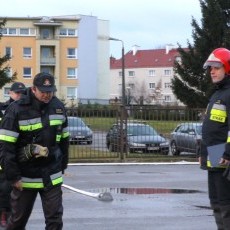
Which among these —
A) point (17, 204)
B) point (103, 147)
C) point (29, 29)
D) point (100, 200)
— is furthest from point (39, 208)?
point (29, 29)

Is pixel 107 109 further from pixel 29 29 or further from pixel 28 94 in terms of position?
pixel 29 29

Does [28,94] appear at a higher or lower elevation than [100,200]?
higher

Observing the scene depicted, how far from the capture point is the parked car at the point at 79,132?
21.1m

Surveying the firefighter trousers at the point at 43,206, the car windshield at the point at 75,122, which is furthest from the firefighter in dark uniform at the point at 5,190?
the car windshield at the point at 75,122

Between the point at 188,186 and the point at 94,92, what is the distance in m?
86.6

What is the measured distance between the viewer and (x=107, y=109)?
859 inches

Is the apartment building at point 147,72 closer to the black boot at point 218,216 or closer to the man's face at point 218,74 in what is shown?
the black boot at point 218,216

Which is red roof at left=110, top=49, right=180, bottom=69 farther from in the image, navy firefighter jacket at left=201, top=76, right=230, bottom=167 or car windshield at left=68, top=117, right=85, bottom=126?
navy firefighter jacket at left=201, top=76, right=230, bottom=167

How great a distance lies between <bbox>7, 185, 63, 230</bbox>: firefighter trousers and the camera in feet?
23.6

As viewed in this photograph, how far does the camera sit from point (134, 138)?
21.7m

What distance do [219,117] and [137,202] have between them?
5.27m

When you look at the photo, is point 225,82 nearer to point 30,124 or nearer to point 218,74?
point 218,74

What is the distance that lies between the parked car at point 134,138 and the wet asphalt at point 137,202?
2772 mm

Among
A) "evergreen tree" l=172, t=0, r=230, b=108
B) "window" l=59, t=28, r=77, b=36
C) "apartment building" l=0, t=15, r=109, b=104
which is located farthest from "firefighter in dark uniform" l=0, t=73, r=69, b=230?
"window" l=59, t=28, r=77, b=36
